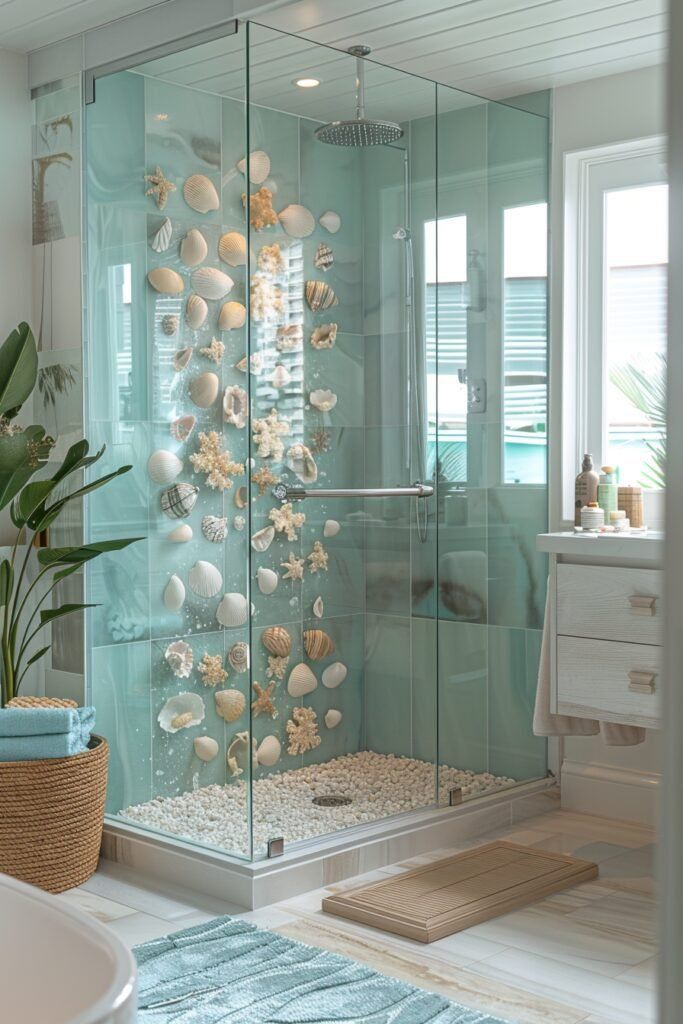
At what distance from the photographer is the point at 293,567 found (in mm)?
3018

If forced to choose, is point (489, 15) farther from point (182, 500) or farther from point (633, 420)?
point (182, 500)

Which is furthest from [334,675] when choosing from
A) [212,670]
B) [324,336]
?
[324,336]

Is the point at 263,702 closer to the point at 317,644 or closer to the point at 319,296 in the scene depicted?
the point at 317,644

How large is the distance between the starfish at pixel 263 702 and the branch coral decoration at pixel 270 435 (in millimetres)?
631

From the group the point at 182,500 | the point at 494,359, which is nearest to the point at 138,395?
the point at 182,500

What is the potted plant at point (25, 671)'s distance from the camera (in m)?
2.89

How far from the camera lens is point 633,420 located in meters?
3.53

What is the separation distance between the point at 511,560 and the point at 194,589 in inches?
44.2

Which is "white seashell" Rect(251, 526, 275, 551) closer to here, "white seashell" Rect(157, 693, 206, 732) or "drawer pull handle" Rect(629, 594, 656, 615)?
"white seashell" Rect(157, 693, 206, 732)

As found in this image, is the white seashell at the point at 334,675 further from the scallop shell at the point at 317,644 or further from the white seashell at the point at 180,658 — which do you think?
the white seashell at the point at 180,658

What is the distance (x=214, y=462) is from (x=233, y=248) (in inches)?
23.7

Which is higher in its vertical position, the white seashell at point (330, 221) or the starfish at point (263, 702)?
the white seashell at point (330, 221)

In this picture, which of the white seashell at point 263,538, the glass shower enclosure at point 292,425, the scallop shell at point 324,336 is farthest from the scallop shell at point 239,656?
the scallop shell at point 324,336

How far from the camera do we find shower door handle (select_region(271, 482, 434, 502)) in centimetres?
296
